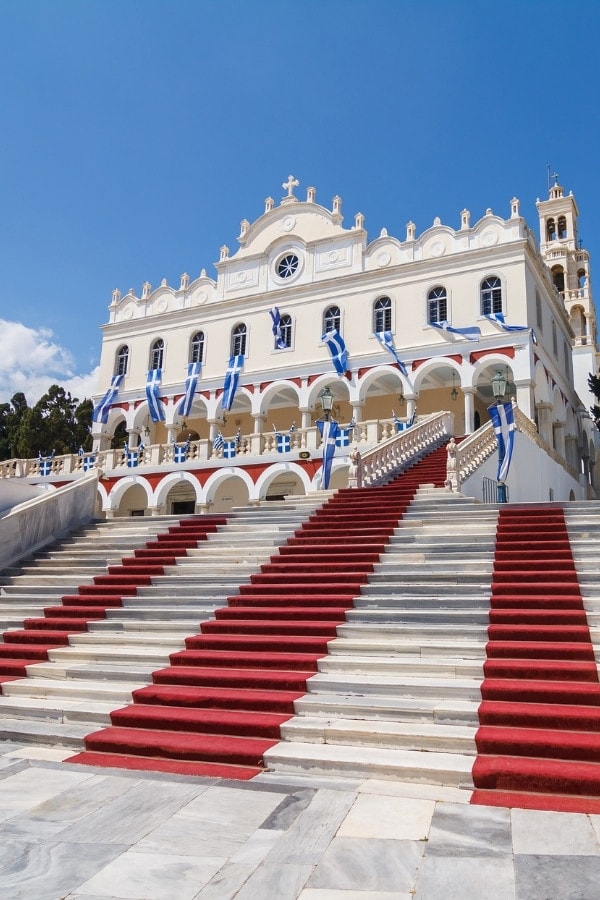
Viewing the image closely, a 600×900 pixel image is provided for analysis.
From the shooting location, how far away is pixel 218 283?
33.3 m

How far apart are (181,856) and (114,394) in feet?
103

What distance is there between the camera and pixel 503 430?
58.4 feet

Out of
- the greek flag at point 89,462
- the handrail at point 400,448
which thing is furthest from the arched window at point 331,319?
the greek flag at point 89,462

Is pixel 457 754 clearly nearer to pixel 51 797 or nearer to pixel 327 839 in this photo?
pixel 327 839

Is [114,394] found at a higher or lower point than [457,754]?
higher

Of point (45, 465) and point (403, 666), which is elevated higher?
point (45, 465)

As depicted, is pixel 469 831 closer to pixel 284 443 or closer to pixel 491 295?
pixel 284 443

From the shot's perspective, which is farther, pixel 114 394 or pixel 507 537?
pixel 114 394

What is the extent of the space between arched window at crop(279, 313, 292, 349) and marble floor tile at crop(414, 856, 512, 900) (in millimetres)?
27816

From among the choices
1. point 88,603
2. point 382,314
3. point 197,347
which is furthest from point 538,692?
point 197,347

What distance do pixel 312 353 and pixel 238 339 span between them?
4.39 meters

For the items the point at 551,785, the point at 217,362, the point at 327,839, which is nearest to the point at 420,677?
the point at 551,785

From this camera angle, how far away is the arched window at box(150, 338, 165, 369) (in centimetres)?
3391

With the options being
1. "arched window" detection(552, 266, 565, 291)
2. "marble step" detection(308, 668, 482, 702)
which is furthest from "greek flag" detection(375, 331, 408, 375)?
"arched window" detection(552, 266, 565, 291)
